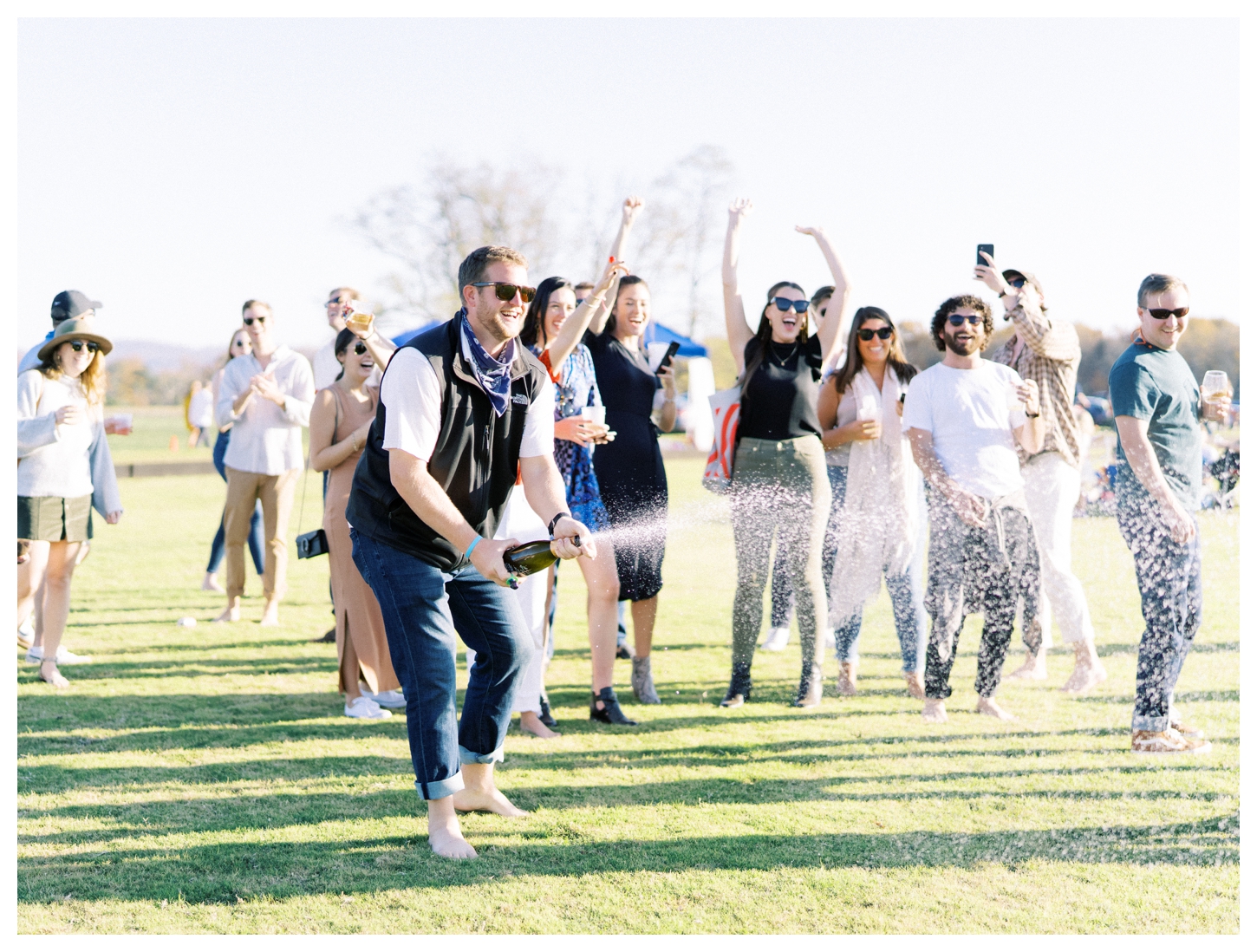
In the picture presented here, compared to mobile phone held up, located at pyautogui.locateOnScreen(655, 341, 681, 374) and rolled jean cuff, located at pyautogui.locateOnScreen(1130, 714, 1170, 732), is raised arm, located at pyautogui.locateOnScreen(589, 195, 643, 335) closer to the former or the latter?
mobile phone held up, located at pyautogui.locateOnScreen(655, 341, 681, 374)

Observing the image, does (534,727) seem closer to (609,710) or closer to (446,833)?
(609,710)

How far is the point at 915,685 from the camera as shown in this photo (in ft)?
18.7

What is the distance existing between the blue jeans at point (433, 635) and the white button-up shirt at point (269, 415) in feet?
12.1

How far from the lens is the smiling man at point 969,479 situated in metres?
5.06

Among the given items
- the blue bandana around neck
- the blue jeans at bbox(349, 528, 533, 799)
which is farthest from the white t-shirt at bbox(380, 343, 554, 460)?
the blue jeans at bbox(349, 528, 533, 799)

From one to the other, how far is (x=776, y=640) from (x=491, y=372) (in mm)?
3990

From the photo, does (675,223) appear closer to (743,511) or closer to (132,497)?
(132,497)

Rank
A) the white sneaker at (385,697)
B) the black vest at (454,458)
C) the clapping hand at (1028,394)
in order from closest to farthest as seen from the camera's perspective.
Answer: the black vest at (454,458), the clapping hand at (1028,394), the white sneaker at (385,697)

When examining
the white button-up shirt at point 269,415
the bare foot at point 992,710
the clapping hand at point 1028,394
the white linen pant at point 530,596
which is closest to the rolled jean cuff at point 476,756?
the white linen pant at point 530,596

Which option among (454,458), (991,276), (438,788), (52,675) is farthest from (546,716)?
(991,276)

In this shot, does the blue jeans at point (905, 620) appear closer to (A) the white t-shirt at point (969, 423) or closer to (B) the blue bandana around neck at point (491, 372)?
(A) the white t-shirt at point (969, 423)

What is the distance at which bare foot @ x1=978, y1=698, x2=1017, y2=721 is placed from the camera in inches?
207

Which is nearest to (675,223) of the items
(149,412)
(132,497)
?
(132,497)

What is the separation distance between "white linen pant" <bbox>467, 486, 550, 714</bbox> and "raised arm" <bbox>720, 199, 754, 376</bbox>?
1.34 metres
